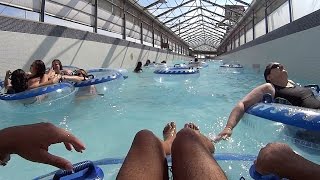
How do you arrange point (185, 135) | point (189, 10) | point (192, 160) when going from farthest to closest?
point (189, 10) → point (185, 135) → point (192, 160)

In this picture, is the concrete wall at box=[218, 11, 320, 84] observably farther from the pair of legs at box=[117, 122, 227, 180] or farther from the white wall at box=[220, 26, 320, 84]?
the pair of legs at box=[117, 122, 227, 180]

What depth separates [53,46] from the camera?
9.07m

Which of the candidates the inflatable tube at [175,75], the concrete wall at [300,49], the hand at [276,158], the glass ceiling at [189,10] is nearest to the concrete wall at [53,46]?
the inflatable tube at [175,75]

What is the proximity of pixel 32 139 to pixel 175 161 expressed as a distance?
2.09ft

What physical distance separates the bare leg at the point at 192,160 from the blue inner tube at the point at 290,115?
51.4 inches

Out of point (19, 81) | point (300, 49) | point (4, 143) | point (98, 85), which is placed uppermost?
point (300, 49)

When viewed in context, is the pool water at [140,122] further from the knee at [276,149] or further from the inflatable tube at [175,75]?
the inflatable tube at [175,75]

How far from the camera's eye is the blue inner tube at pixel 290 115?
97.3 inches

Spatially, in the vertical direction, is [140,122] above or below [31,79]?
below

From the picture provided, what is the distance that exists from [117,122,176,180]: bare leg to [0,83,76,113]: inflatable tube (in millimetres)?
3548

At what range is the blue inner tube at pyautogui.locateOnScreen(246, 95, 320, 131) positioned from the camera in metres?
2.47

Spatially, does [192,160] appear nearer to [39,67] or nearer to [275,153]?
[275,153]

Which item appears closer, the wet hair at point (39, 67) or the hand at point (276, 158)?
the hand at point (276, 158)

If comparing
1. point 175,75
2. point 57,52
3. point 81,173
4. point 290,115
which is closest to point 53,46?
point 57,52
